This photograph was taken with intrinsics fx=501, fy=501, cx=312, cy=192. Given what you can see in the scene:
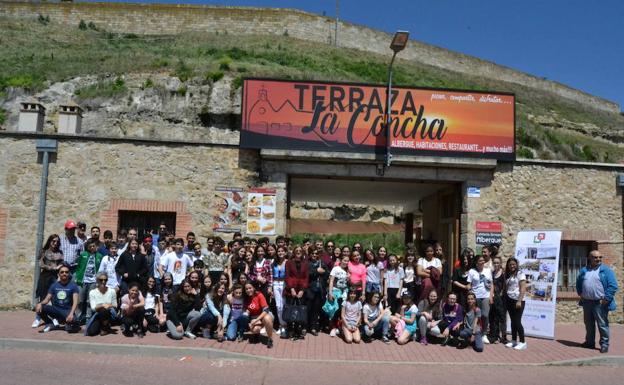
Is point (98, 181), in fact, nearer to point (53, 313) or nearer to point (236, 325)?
point (53, 313)

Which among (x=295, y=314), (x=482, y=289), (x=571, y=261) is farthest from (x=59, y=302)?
(x=571, y=261)

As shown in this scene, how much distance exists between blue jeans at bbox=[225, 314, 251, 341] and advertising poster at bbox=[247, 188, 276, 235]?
3.22 meters

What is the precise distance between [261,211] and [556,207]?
689 cm

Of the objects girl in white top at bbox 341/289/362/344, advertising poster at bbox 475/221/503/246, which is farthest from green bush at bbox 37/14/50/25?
girl in white top at bbox 341/289/362/344

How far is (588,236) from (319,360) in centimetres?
786

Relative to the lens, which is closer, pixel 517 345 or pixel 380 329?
pixel 517 345

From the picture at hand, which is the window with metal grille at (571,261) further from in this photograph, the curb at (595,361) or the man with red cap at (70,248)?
the man with red cap at (70,248)

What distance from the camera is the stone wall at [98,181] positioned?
10.9 meters

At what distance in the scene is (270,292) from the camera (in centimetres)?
895

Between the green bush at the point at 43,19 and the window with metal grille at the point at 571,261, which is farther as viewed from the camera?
the green bush at the point at 43,19

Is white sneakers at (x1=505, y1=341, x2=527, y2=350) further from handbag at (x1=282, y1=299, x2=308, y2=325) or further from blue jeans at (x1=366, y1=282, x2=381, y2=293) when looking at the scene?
handbag at (x1=282, y1=299, x2=308, y2=325)

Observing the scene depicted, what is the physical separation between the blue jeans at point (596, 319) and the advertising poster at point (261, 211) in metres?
6.37

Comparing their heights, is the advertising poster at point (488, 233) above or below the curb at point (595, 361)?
above

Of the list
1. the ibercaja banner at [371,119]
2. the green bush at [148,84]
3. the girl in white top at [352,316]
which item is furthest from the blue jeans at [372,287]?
the green bush at [148,84]
